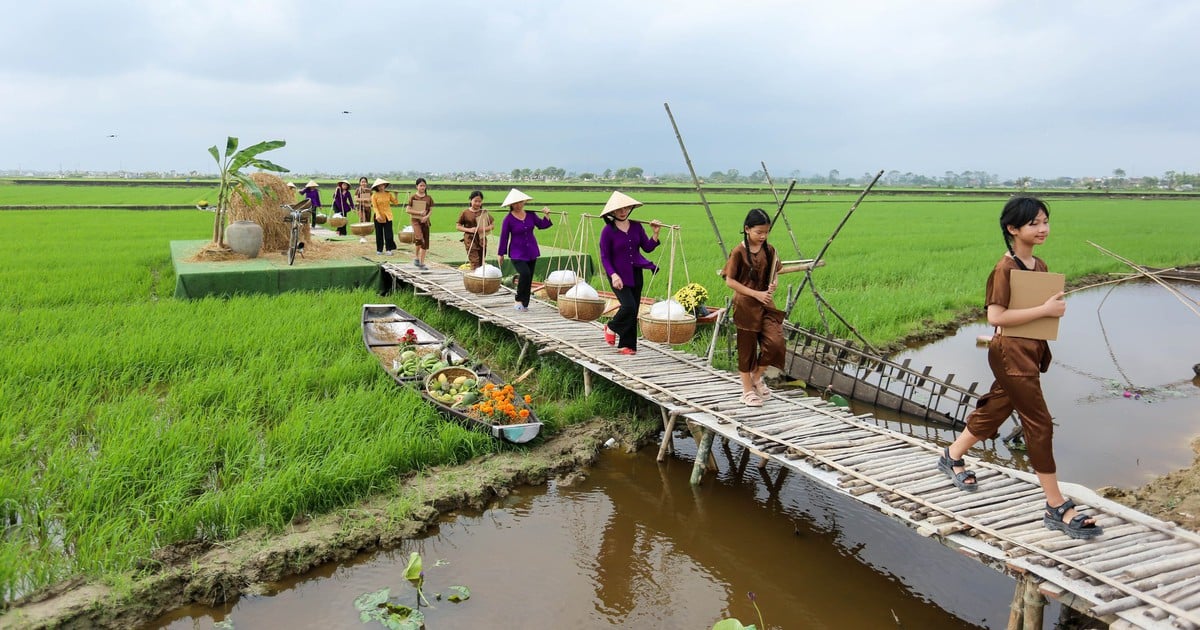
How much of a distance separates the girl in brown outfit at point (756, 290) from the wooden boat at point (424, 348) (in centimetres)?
163

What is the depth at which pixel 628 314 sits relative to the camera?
5.99 meters

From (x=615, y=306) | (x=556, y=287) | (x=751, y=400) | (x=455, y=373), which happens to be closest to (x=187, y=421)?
(x=455, y=373)

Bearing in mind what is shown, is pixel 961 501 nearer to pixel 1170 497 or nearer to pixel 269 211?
pixel 1170 497

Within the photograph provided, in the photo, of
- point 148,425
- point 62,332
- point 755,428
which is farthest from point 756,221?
point 62,332

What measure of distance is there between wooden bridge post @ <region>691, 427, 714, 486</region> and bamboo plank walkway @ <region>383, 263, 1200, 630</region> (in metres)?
0.18

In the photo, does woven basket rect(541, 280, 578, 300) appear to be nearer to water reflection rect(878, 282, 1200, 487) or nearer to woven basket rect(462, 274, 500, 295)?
woven basket rect(462, 274, 500, 295)

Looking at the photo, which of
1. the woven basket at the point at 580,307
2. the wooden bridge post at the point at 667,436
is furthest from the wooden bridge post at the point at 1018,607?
the woven basket at the point at 580,307

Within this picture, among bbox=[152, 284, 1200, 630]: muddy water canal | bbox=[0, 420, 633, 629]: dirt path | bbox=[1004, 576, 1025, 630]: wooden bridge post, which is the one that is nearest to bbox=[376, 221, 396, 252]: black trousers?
bbox=[0, 420, 633, 629]: dirt path

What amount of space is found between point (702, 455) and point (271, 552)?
2.66 m

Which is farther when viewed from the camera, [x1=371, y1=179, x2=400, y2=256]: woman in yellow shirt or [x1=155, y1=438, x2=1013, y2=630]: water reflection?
[x1=371, y1=179, x2=400, y2=256]: woman in yellow shirt

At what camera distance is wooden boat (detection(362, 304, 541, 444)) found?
16.6ft

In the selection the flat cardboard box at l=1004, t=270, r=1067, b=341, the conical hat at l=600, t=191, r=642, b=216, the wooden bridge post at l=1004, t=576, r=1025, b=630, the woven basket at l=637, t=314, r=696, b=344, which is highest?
the conical hat at l=600, t=191, r=642, b=216

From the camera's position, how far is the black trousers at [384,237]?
11.0m

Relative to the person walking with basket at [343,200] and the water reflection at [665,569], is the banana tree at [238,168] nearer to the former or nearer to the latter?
the person walking with basket at [343,200]
